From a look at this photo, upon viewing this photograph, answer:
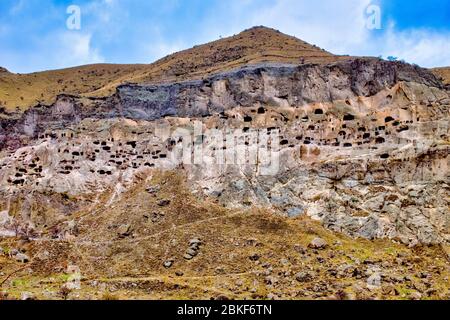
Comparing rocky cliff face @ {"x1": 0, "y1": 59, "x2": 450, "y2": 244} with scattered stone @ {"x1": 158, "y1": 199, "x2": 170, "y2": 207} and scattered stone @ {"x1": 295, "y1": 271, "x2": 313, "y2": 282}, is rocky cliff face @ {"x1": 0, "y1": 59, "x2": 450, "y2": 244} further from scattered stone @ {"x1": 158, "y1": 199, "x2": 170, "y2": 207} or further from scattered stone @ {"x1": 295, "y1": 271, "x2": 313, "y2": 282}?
scattered stone @ {"x1": 295, "y1": 271, "x2": 313, "y2": 282}

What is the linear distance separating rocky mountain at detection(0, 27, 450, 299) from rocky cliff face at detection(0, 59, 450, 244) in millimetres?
195

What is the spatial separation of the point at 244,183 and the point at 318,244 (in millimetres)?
11939

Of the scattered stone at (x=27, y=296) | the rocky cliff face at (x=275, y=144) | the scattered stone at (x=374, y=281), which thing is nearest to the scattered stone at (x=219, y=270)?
the rocky cliff face at (x=275, y=144)

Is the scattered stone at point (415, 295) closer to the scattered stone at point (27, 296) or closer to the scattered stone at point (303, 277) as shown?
the scattered stone at point (303, 277)

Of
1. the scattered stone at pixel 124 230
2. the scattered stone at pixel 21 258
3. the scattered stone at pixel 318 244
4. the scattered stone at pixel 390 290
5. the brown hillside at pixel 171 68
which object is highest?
the brown hillside at pixel 171 68

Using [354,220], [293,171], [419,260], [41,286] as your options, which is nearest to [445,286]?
[419,260]

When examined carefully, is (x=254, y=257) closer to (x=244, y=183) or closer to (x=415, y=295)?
(x=244, y=183)

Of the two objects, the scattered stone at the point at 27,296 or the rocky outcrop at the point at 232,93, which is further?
the rocky outcrop at the point at 232,93

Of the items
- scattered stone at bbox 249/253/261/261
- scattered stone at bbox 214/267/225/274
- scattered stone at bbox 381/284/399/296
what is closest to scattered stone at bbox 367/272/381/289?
scattered stone at bbox 381/284/399/296

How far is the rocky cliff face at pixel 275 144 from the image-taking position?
50.6 m

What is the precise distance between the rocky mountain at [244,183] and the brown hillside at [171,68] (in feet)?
21.5

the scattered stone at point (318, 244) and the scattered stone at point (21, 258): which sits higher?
the scattered stone at point (318, 244)
